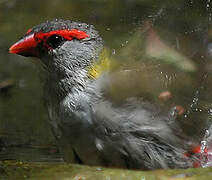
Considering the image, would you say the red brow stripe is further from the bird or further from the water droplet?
the water droplet

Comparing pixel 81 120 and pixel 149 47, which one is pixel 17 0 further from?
pixel 81 120

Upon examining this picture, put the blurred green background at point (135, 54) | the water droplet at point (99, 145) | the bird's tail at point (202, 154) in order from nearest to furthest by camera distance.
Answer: the water droplet at point (99, 145)
the bird's tail at point (202, 154)
the blurred green background at point (135, 54)

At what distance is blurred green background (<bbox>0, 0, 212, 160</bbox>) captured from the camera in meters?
3.05

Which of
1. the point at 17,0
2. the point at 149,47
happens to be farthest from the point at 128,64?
the point at 17,0

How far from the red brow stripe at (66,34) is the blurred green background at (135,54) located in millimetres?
369

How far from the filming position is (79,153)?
2637 millimetres

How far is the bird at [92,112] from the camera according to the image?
2.51 meters

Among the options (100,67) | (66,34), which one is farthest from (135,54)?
(66,34)

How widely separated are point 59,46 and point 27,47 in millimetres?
219

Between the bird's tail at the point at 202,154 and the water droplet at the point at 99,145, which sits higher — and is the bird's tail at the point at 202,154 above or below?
below

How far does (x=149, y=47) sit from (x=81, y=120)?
1070mm

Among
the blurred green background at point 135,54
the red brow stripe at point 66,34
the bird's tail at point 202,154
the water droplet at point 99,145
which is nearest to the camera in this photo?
the water droplet at point 99,145

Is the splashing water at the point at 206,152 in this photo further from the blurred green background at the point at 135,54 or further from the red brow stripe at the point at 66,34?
the red brow stripe at the point at 66,34

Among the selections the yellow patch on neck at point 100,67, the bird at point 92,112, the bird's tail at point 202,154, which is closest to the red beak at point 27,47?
the bird at point 92,112
